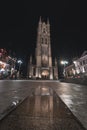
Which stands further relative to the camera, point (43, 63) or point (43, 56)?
point (43, 56)

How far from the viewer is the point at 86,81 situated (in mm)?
18875

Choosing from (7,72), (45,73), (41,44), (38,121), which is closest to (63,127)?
(38,121)

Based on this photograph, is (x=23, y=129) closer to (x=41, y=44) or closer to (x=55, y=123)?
(x=55, y=123)

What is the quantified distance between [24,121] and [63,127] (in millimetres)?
1209

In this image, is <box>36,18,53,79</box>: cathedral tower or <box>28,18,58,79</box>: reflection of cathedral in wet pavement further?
<box>36,18,53,79</box>: cathedral tower

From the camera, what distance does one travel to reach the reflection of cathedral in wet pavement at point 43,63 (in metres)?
70.4

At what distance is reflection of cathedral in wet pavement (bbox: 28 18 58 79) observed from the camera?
70.4 meters

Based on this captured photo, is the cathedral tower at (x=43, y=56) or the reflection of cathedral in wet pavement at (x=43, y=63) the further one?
the cathedral tower at (x=43, y=56)

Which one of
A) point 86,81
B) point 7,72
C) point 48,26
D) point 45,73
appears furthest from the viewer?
point 48,26

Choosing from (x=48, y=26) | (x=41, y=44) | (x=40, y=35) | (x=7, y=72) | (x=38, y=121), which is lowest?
(x=38, y=121)

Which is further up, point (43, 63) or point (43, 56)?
point (43, 56)

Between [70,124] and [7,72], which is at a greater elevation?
[7,72]

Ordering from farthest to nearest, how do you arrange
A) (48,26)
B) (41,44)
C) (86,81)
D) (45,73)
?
(48,26) < (41,44) < (45,73) < (86,81)

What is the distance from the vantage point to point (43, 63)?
73.2 meters
